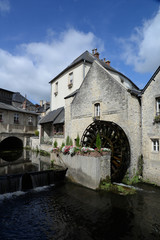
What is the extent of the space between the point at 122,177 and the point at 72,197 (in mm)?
3518

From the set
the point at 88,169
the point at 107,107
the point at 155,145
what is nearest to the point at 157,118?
the point at 155,145

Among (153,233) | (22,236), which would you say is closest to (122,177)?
(153,233)

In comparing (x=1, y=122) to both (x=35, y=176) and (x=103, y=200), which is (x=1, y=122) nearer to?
(x=35, y=176)

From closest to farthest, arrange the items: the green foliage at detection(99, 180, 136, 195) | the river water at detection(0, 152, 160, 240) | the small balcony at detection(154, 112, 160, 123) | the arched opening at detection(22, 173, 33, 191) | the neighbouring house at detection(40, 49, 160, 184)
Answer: the river water at detection(0, 152, 160, 240) < the green foliage at detection(99, 180, 136, 195) < the arched opening at detection(22, 173, 33, 191) < the small balcony at detection(154, 112, 160, 123) < the neighbouring house at detection(40, 49, 160, 184)

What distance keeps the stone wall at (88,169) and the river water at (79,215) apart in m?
0.57

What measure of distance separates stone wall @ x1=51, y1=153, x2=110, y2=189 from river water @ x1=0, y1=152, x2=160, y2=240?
0.57 meters

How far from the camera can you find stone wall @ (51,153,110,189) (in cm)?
790

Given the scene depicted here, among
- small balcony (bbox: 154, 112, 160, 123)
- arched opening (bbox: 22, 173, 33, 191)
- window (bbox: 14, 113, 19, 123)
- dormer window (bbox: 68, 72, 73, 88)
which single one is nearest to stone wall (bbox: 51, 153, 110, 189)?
arched opening (bbox: 22, 173, 33, 191)

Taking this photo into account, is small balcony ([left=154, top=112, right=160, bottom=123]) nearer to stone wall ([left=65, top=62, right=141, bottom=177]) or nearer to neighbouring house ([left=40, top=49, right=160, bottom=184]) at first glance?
neighbouring house ([left=40, top=49, right=160, bottom=184])

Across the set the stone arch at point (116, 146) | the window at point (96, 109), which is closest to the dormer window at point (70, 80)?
the window at point (96, 109)

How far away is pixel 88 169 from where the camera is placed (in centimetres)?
836

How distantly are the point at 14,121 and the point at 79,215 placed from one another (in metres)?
21.4

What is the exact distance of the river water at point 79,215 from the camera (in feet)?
14.9

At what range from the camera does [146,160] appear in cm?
919
